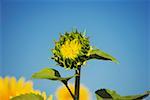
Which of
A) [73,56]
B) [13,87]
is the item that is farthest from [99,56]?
[13,87]

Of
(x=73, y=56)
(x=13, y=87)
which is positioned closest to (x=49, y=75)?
(x=73, y=56)

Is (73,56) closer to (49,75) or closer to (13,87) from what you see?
(49,75)

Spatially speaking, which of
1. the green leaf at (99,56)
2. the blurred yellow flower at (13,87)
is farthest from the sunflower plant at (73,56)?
the blurred yellow flower at (13,87)

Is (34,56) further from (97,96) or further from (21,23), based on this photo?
(97,96)

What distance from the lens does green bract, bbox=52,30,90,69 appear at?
0.33m

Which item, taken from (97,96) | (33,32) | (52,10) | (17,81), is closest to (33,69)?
(33,32)

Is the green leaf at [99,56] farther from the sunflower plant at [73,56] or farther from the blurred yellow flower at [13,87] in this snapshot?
the blurred yellow flower at [13,87]

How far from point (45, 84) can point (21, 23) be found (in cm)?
46

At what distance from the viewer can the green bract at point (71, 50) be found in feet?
1.07

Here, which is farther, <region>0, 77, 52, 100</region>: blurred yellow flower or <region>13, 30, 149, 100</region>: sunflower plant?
<region>0, 77, 52, 100</region>: blurred yellow flower

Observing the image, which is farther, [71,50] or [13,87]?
[13,87]

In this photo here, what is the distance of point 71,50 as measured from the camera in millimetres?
326

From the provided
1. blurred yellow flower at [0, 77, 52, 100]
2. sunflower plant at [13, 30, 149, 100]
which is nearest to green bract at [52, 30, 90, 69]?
sunflower plant at [13, 30, 149, 100]

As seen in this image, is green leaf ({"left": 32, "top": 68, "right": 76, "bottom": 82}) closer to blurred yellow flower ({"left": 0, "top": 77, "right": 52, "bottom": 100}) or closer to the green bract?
the green bract
